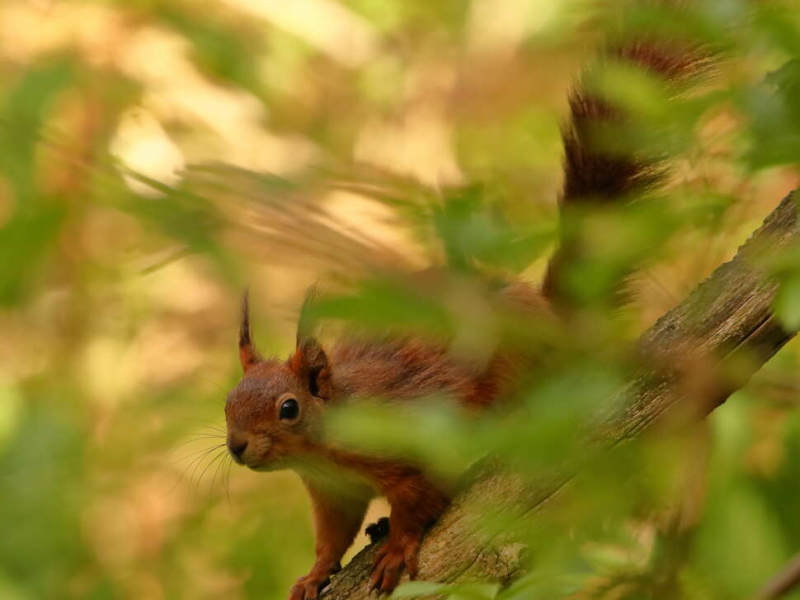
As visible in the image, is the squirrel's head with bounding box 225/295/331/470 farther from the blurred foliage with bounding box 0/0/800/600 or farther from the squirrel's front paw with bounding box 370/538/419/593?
the squirrel's front paw with bounding box 370/538/419/593

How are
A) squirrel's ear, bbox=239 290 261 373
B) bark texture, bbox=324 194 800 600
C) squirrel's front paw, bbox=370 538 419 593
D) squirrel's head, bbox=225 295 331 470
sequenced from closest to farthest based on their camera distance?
bark texture, bbox=324 194 800 600
squirrel's front paw, bbox=370 538 419 593
squirrel's head, bbox=225 295 331 470
squirrel's ear, bbox=239 290 261 373

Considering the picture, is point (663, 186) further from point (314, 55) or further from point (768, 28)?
point (314, 55)

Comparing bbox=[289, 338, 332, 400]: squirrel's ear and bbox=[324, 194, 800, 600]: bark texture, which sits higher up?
bbox=[289, 338, 332, 400]: squirrel's ear

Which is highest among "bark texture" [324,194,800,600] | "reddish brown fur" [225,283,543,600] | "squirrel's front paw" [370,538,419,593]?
"reddish brown fur" [225,283,543,600]

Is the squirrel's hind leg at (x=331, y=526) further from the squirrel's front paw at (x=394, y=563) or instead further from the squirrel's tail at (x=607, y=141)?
the squirrel's tail at (x=607, y=141)

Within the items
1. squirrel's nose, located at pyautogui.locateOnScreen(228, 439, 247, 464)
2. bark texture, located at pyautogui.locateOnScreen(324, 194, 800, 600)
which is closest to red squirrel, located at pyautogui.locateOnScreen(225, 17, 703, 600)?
squirrel's nose, located at pyautogui.locateOnScreen(228, 439, 247, 464)

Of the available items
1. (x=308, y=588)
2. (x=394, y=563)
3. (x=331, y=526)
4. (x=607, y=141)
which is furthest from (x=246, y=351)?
(x=607, y=141)

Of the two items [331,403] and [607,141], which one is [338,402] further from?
[607,141]

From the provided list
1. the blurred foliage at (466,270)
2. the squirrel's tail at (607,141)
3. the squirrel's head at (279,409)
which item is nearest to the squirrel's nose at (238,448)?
the squirrel's head at (279,409)
